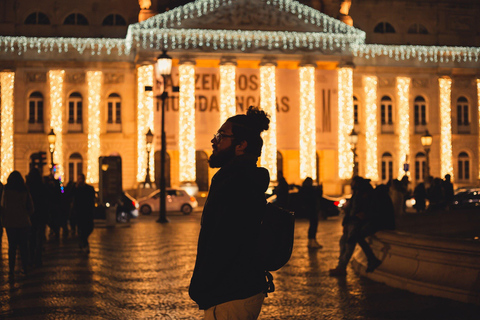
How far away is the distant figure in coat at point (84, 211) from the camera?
15203mm

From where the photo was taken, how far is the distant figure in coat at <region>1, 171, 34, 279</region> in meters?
11.5

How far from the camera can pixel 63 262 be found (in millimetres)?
13914

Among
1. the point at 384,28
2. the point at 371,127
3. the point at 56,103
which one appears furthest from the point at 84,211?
the point at 384,28

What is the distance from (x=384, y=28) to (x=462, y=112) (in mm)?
7713

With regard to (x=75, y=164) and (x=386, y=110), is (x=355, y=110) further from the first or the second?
(x=75, y=164)

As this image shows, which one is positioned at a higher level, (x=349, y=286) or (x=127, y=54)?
(x=127, y=54)

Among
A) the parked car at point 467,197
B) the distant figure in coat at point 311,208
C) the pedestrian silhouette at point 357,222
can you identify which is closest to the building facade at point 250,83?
the parked car at point 467,197

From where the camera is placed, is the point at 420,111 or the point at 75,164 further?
the point at 420,111

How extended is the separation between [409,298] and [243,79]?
34.0m

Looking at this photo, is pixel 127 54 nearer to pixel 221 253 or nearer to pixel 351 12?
pixel 351 12

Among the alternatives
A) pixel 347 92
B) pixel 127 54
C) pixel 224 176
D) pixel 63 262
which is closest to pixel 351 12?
pixel 347 92

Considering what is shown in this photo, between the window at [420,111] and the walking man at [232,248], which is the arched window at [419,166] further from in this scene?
the walking man at [232,248]

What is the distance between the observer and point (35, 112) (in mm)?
45688

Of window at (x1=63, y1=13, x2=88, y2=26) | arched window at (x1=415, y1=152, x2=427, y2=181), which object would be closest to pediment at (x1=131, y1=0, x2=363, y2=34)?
window at (x1=63, y1=13, x2=88, y2=26)
